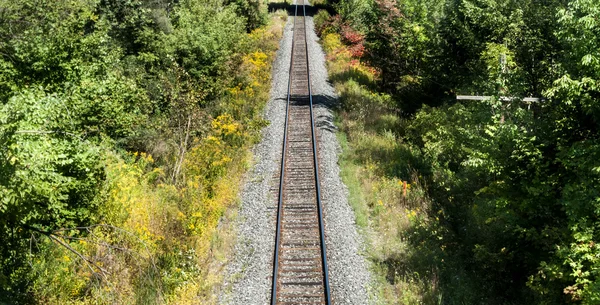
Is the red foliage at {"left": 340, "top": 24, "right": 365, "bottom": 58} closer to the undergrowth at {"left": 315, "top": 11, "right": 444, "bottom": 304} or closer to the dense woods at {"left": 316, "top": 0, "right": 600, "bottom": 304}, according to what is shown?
the dense woods at {"left": 316, "top": 0, "right": 600, "bottom": 304}

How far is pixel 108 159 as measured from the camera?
533 inches

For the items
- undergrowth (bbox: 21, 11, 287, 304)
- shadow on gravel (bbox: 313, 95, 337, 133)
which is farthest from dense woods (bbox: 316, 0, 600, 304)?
undergrowth (bbox: 21, 11, 287, 304)

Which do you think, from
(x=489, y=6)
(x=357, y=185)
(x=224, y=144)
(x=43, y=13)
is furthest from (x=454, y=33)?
(x=43, y=13)

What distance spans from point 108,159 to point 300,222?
592cm

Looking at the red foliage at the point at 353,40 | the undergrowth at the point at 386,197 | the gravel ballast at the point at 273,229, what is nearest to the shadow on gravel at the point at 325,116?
the gravel ballast at the point at 273,229

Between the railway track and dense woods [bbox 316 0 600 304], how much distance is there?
5.57ft

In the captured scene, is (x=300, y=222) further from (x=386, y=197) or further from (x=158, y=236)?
(x=158, y=236)

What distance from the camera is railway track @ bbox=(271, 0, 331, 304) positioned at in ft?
38.1

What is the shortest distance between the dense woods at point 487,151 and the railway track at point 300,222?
1.70 metres

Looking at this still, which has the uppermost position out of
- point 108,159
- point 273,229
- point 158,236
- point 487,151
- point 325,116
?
point 487,151

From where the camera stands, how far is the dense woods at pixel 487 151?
8.95 m

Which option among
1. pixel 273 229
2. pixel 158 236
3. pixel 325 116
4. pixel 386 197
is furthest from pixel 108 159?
pixel 325 116

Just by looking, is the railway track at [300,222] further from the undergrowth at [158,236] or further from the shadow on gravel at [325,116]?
the undergrowth at [158,236]

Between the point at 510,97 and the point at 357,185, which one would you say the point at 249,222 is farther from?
the point at 510,97
